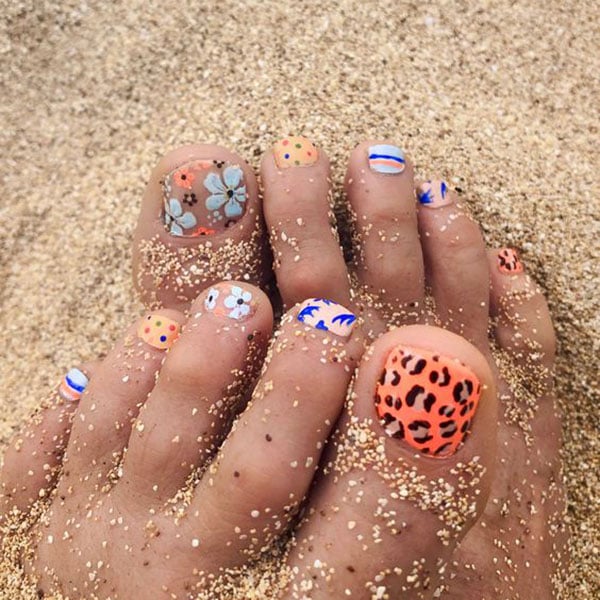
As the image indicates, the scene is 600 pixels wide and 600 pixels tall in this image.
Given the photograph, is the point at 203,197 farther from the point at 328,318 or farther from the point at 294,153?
the point at 328,318

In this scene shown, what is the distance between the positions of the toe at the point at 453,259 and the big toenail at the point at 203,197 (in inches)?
12.6

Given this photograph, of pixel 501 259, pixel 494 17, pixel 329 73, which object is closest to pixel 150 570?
pixel 501 259

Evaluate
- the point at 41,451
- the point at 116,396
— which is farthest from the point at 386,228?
the point at 41,451

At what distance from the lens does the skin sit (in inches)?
41.4

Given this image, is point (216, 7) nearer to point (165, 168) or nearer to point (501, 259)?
point (165, 168)

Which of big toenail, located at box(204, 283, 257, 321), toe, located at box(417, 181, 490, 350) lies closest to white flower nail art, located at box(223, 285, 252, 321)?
big toenail, located at box(204, 283, 257, 321)

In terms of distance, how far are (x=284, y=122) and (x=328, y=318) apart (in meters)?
0.43

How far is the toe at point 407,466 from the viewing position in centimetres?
101

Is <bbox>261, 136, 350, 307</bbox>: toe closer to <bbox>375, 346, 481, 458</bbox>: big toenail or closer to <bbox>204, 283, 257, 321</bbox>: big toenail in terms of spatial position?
<bbox>204, 283, 257, 321</bbox>: big toenail

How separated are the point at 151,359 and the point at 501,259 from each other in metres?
0.63

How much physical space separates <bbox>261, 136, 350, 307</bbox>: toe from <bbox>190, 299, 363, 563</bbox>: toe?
15cm

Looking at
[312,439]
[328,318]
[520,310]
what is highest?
[328,318]

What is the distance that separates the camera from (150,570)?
44.0 inches

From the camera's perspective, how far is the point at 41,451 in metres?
1.28
